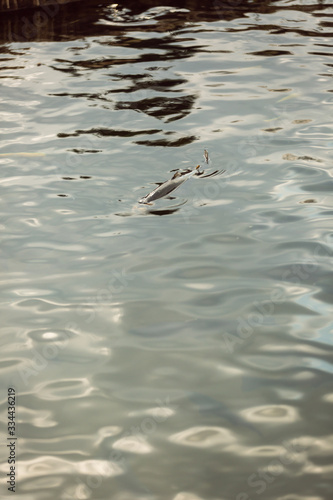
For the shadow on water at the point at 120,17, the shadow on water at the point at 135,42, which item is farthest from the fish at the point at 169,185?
the shadow on water at the point at 120,17

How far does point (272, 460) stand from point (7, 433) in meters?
0.90

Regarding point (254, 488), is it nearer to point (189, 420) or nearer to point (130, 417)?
point (189, 420)

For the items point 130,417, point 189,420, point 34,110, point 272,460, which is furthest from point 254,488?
point 34,110

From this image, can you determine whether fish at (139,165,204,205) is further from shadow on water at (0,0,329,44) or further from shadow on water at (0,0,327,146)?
shadow on water at (0,0,329,44)

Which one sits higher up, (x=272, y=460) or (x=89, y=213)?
(x=89, y=213)

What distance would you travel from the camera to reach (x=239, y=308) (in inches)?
120

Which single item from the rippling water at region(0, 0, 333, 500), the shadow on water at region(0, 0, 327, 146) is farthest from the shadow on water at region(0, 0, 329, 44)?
the rippling water at region(0, 0, 333, 500)

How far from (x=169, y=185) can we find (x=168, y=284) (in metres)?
1.02

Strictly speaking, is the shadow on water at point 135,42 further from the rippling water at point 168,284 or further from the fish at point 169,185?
the fish at point 169,185

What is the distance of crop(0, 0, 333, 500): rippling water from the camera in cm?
230

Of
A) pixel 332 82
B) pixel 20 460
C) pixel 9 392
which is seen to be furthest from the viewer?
pixel 332 82

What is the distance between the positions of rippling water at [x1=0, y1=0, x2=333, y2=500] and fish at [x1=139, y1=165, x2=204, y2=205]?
46mm

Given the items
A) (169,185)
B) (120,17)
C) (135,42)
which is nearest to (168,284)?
(169,185)

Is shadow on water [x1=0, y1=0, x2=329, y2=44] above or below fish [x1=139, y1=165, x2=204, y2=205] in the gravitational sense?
above
